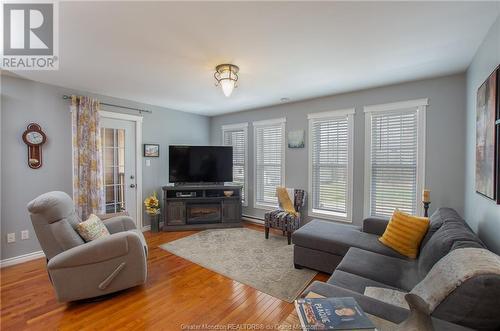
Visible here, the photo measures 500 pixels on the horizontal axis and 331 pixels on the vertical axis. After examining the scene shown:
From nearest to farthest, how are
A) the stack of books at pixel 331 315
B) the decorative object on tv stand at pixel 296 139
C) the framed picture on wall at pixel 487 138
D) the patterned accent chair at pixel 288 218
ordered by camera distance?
the stack of books at pixel 331 315
the framed picture on wall at pixel 487 138
the patterned accent chair at pixel 288 218
the decorative object on tv stand at pixel 296 139

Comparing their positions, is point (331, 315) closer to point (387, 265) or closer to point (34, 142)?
point (387, 265)

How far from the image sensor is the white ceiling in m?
1.66

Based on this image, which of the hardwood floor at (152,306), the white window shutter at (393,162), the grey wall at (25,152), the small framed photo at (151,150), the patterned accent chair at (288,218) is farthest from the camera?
the small framed photo at (151,150)

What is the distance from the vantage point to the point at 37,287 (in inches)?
97.4

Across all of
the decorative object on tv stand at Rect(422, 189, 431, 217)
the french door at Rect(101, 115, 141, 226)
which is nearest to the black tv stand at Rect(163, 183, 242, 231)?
the french door at Rect(101, 115, 141, 226)

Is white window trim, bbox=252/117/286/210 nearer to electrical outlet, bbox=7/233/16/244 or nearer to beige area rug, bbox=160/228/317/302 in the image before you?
beige area rug, bbox=160/228/317/302

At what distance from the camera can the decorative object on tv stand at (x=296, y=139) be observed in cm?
424

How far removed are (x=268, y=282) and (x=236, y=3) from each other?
2.63 m

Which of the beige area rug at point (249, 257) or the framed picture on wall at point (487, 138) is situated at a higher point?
the framed picture on wall at point (487, 138)

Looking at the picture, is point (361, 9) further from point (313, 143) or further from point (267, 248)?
point (267, 248)

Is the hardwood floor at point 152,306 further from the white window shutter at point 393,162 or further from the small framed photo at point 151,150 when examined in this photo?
the small framed photo at point 151,150
